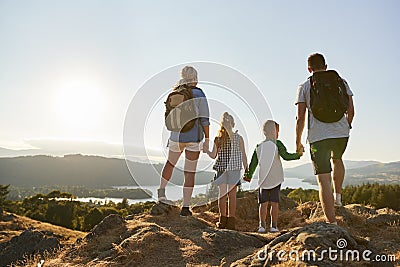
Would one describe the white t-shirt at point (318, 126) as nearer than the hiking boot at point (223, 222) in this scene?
Yes

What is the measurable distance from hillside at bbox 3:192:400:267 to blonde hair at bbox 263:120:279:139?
1818 millimetres

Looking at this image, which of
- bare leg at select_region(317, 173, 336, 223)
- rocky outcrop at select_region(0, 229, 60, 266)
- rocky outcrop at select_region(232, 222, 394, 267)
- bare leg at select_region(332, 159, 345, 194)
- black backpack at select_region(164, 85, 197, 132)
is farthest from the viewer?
rocky outcrop at select_region(0, 229, 60, 266)

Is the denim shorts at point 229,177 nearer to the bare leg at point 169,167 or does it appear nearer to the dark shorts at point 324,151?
the bare leg at point 169,167

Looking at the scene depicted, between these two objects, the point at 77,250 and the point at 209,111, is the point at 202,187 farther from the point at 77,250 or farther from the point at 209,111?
the point at 77,250

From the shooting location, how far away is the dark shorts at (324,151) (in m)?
5.55

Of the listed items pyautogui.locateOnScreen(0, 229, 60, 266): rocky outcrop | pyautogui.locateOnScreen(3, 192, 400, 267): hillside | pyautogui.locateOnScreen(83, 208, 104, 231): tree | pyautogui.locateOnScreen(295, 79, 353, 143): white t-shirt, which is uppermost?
pyautogui.locateOnScreen(295, 79, 353, 143): white t-shirt

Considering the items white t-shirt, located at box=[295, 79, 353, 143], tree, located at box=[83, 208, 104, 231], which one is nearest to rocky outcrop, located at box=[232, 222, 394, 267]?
white t-shirt, located at box=[295, 79, 353, 143]

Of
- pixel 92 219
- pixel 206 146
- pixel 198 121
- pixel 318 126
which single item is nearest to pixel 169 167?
pixel 206 146

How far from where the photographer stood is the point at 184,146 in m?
7.23

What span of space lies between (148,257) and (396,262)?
3142mm

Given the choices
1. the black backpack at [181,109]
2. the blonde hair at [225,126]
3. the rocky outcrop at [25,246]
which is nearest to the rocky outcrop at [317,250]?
the black backpack at [181,109]

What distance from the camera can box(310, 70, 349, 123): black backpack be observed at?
5.54 meters

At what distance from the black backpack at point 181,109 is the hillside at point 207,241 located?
1723mm

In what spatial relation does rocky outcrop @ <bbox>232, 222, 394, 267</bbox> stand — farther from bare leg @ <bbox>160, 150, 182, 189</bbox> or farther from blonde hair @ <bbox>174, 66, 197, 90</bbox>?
blonde hair @ <bbox>174, 66, 197, 90</bbox>
